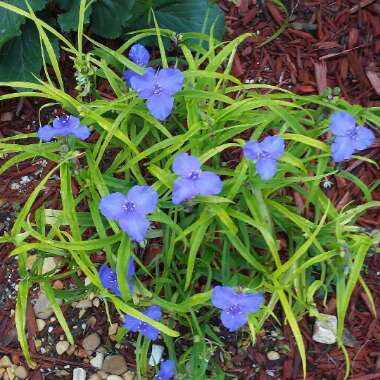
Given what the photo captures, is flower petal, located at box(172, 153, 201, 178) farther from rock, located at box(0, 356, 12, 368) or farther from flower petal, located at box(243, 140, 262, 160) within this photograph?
rock, located at box(0, 356, 12, 368)

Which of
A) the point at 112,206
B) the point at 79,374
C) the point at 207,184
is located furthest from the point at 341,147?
the point at 79,374

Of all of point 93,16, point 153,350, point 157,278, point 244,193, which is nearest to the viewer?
point 244,193

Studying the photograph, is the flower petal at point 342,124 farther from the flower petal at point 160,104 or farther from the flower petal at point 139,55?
the flower petal at point 139,55

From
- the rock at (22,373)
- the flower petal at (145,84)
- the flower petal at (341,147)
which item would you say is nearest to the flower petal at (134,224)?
the flower petal at (145,84)

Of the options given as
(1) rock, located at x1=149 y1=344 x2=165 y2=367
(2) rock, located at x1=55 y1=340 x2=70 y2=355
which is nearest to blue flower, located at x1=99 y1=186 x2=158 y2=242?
(1) rock, located at x1=149 y1=344 x2=165 y2=367

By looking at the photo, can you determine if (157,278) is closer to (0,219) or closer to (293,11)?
(0,219)

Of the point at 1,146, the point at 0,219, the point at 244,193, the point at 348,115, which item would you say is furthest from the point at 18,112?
the point at 348,115

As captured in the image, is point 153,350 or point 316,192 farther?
point 153,350
